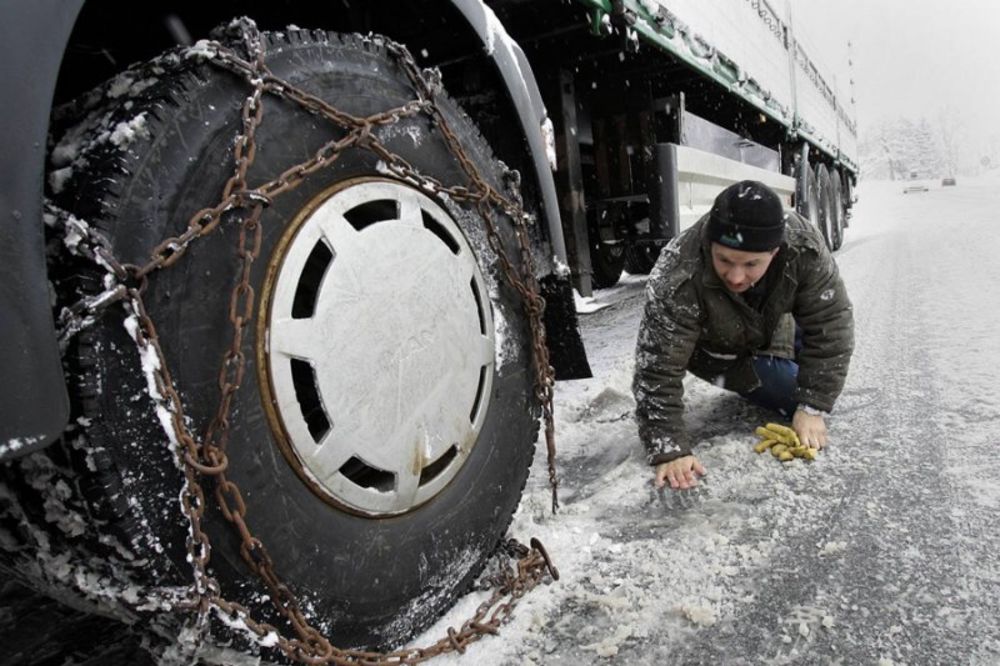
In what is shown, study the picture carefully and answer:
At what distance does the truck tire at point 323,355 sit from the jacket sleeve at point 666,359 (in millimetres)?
791

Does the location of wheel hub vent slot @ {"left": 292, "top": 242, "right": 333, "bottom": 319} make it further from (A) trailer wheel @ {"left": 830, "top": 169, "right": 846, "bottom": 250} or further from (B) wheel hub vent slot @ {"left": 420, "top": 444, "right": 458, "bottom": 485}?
(A) trailer wheel @ {"left": 830, "top": 169, "right": 846, "bottom": 250}

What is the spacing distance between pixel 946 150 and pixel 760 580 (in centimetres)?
13113

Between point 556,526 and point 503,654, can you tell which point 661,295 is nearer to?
point 556,526

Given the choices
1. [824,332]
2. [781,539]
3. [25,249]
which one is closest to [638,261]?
[824,332]

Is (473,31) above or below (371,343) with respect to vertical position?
above

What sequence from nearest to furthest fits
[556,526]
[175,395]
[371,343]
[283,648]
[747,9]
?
[175,395]
[283,648]
[371,343]
[556,526]
[747,9]

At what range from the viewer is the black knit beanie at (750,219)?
2066mm

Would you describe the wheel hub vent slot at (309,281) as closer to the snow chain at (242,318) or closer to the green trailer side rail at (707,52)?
the snow chain at (242,318)

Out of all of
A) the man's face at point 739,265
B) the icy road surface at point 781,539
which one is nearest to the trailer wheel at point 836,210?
the icy road surface at point 781,539

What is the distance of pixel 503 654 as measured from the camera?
54.4 inches

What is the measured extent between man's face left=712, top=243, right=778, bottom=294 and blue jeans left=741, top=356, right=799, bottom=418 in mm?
530

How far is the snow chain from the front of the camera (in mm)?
952

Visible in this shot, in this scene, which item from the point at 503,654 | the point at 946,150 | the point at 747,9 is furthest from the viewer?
the point at 946,150

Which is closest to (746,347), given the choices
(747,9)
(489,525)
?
(489,525)
